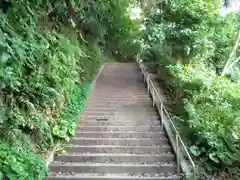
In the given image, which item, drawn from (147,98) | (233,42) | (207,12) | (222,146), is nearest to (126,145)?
(222,146)

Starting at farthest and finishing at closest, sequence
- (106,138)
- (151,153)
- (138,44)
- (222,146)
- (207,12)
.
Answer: (138,44)
(207,12)
(106,138)
(151,153)
(222,146)

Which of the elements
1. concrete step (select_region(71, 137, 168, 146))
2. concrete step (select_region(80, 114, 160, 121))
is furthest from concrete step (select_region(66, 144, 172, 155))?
concrete step (select_region(80, 114, 160, 121))

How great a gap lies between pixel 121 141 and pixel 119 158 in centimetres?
78

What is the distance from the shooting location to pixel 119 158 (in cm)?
643

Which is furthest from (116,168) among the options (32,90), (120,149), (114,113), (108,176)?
(114,113)

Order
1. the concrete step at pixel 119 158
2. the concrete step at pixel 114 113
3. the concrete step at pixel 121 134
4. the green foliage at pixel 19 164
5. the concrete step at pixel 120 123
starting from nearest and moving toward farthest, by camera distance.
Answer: the green foliage at pixel 19 164 < the concrete step at pixel 119 158 < the concrete step at pixel 121 134 < the concrete step at pixel 120 123 < the concrete step at pixel 114 113

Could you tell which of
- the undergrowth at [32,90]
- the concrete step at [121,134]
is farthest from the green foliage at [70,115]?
the concrete step at [121,134]

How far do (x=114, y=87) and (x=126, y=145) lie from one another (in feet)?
19.6

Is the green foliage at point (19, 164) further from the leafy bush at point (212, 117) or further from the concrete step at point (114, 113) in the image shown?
the concrete step at point (114, 113)

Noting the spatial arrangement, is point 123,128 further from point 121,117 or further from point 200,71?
point 200,71

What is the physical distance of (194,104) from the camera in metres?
8.04

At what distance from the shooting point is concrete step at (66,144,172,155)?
6.74m

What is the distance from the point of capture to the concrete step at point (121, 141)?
7.11m

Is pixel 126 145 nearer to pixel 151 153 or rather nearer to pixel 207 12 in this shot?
pixel 151 153
